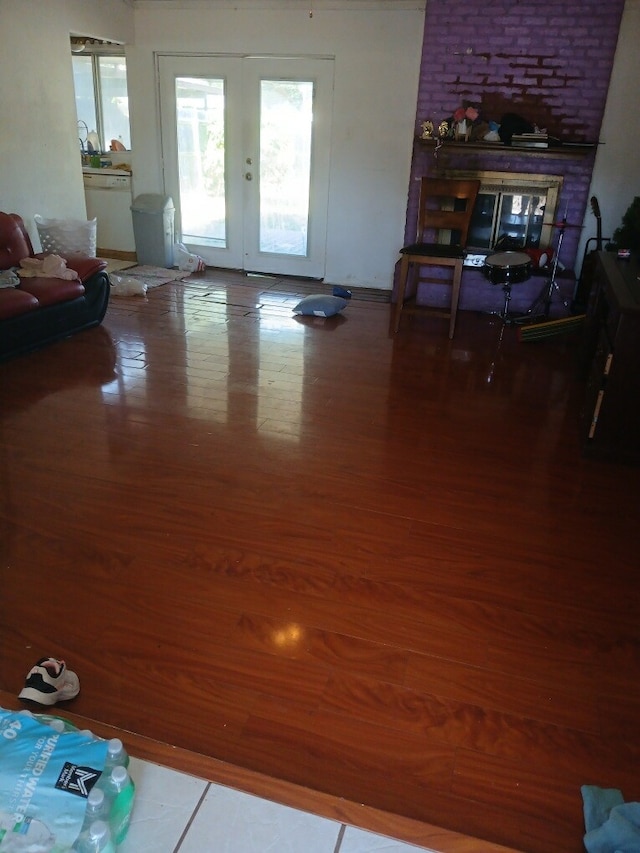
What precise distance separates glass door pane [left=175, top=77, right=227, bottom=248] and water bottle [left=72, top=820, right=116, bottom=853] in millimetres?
6096

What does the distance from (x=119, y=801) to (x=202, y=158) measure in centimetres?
621

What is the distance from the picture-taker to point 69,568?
2207 mm

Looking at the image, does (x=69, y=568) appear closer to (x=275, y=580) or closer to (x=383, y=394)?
(x=275, y=580)

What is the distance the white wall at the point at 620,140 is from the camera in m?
4.98

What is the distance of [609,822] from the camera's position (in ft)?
4.55

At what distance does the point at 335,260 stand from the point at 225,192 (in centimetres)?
131

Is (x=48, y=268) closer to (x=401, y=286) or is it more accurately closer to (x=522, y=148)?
(x=401, y=286)

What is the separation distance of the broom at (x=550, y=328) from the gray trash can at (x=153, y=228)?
362 centimetres

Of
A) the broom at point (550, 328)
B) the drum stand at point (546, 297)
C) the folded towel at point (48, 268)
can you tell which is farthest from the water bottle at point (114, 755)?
the drum stand at point (546, 297)

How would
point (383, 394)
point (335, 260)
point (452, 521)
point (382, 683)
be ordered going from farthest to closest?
point (335, 260) → point (383, 394) → point (452, 521) → point (382, 683)

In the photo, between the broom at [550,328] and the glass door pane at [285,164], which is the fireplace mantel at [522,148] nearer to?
the glass door pane at [285,164]

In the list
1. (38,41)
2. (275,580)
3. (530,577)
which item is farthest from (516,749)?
(38,41)

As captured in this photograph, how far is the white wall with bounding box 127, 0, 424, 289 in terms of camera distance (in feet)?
18.2

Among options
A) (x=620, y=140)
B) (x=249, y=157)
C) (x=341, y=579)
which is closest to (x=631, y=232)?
(x=620, y=140)
